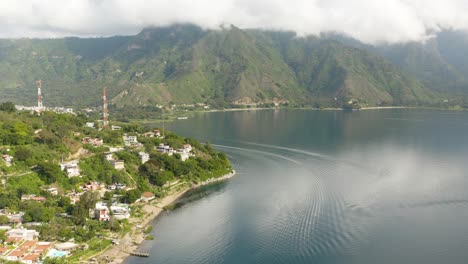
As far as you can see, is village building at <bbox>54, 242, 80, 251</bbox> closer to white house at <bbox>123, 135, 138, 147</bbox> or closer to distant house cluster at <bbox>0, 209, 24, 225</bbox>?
distant house cluster at <bbox>0, 209, 24, 225</bbox>

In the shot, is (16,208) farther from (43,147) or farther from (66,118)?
(66,118)

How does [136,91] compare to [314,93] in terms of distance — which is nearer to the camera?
[136,91]

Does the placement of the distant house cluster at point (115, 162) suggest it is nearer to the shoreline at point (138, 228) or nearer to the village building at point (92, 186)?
the village building at point (92, 186)

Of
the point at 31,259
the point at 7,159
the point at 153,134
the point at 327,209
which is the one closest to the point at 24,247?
the point at 31,259

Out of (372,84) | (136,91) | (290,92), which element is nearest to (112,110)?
(136,91)

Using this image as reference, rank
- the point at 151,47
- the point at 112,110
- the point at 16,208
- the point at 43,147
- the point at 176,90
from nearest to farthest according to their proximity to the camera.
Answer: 1. the point at 16,208
2. the point at 43,147
3. the point at 112,110
4. the point at 176,90
5. the point at 151,47

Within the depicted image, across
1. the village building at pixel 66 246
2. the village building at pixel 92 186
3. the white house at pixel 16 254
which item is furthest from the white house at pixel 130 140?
the white house at pixel 16 254
